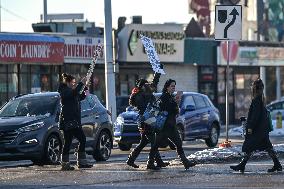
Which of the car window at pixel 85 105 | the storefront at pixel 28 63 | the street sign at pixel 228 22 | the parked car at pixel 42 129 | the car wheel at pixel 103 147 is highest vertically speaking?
the street sign at pixel 228 22

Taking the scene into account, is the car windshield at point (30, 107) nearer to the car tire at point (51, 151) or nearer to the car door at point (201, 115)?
the car tire at point (51, 151)

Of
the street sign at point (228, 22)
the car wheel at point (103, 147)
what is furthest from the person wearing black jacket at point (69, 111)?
the street sign at point (228, 22)

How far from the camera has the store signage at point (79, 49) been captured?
41406 mm

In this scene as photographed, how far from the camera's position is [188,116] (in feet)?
93.1

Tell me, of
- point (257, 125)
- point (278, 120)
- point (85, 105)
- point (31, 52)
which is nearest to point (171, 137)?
point (257, 125)

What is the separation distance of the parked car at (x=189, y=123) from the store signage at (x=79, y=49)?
12.5 meters

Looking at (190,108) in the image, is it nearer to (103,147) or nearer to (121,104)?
(103,147)

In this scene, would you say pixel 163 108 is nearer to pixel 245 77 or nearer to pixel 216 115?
pixel 216 115

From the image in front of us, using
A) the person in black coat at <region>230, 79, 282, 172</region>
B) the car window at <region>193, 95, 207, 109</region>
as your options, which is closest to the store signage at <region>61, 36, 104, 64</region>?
the car window at <region>193, 95, 207, 109</region>

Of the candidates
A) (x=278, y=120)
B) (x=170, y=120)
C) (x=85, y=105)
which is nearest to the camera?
(x=170, y=120)

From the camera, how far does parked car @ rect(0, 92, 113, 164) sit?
20141mm

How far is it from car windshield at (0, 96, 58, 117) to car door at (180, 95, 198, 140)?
7.23 meters

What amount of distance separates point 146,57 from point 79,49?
4.47m

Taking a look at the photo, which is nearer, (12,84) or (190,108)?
(190,108)
